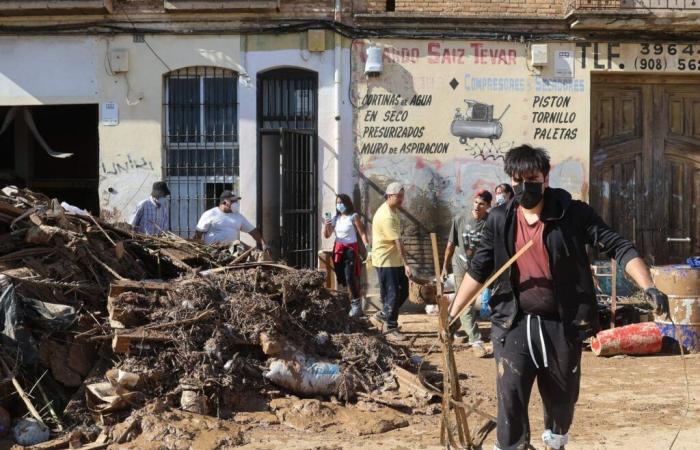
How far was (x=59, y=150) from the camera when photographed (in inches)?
674

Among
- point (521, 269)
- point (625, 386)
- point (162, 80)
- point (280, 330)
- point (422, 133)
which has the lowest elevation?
point (625, 386)

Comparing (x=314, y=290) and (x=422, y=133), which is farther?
(x=422, y=133)

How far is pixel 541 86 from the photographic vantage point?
1310 centimetres

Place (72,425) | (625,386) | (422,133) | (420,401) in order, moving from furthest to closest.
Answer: (422,133) < (625,386) < (420,401) < (72,425)

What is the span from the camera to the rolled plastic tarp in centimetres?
941

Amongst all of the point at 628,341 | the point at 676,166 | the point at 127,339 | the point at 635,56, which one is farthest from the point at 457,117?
the point at 127,339

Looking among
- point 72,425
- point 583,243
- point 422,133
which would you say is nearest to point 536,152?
point 583,243

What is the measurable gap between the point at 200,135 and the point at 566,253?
963 cm

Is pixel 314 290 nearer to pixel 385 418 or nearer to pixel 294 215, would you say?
pixel 385 418

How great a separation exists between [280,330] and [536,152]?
3464mm

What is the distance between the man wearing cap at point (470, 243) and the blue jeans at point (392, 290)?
701 millimetres

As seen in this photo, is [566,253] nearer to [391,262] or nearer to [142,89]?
[391,262]

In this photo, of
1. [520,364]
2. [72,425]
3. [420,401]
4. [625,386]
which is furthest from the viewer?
[625,386]

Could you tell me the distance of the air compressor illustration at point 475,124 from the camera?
13.1 metres
